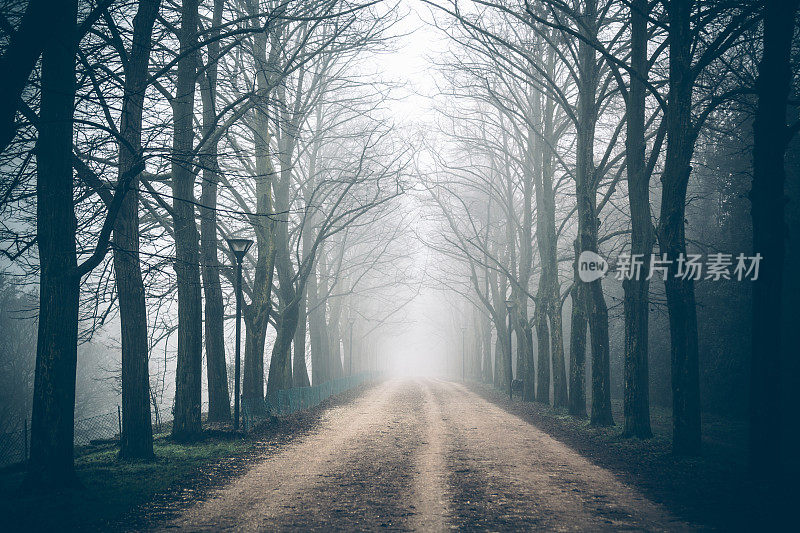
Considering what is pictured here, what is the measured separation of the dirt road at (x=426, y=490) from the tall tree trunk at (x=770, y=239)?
2198 mm

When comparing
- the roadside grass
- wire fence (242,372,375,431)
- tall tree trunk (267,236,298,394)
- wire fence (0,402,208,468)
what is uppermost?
tall tree trunk (267,236,298,394)

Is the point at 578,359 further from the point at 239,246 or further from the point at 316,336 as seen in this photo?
the point at 316,336

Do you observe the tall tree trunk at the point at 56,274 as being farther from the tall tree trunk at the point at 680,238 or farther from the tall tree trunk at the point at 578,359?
the tall tree trunk at the point at 578,359

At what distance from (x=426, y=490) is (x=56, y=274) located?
592 centimetres

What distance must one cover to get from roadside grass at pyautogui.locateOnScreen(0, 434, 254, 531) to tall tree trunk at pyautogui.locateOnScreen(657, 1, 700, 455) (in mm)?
8207

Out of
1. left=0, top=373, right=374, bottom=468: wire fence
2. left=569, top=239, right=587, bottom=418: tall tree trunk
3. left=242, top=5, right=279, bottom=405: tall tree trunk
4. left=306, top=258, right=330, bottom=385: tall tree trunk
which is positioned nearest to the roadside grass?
left=0, top=373, right=374, bottom=468: wire fence

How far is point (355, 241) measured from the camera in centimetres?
2841

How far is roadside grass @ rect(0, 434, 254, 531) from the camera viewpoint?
5.71 m

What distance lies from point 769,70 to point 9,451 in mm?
20382

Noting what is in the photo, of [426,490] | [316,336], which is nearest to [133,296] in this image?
[426,490]

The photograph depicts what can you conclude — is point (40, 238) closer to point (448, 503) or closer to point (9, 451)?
point (448, 503)

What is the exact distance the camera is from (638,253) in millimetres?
11266

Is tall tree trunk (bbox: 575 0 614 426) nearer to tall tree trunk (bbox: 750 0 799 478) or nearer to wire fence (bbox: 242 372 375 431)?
tall tree trunk (bbox: 750 0 799 478)

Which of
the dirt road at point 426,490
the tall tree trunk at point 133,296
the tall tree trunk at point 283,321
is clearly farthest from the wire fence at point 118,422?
the tall tree trunk at point 133,296
